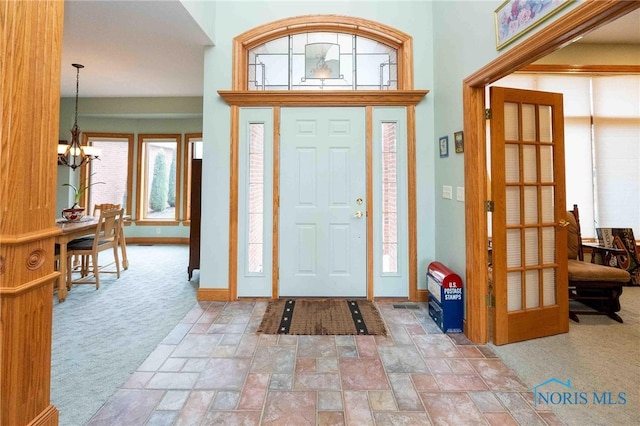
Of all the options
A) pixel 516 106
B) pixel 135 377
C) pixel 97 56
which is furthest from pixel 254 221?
pixel 97 56

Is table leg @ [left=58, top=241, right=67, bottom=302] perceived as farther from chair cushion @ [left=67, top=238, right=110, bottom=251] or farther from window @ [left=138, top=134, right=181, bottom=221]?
window @ [left=138, top=134, right=181, bottom=221]

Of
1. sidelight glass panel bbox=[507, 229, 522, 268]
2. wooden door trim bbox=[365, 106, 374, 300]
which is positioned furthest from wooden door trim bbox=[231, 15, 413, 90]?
sidelight glass panel bbox=[507, 229, 522, 268]

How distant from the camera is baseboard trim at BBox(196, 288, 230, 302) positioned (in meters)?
3.26

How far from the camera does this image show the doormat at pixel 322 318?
8.48 ft

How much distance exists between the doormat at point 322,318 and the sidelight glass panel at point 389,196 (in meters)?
0.56

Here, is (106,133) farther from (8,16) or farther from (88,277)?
(8,16)

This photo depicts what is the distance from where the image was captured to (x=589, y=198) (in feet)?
13.1

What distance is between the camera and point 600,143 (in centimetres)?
396

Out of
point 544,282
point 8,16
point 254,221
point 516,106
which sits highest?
point 516,106

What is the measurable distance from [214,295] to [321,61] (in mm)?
2990

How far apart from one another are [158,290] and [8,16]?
10.4ft

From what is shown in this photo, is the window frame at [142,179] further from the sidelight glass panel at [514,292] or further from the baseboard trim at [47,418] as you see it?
the sidelight glass panel at [514,292]

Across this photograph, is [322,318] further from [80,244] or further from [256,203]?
[80,244]

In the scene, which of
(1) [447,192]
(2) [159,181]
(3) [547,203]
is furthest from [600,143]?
(2) [159,181]
